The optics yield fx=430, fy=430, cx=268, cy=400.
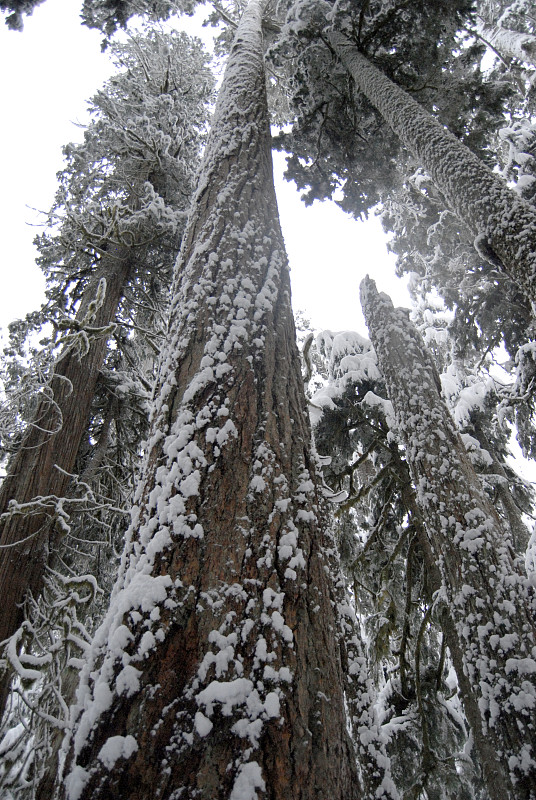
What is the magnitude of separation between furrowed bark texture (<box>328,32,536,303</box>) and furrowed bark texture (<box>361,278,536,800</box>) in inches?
63.0

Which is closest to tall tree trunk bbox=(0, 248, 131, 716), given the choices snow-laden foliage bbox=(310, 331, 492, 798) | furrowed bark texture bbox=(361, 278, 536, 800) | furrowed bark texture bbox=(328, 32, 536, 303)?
snow-laden foliage bbox=(310, 331, 492, 798)

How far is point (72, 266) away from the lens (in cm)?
693

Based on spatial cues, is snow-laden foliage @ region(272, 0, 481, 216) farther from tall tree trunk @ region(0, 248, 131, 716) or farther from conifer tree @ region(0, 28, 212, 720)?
tall tree trunk @ region(0, 248, 131, 716)

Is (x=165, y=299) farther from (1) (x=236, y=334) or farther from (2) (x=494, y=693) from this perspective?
(2) (x=494, y=693)

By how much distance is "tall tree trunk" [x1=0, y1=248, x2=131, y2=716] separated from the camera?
3.85 meters

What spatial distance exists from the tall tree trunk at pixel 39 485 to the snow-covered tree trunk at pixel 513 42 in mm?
13700

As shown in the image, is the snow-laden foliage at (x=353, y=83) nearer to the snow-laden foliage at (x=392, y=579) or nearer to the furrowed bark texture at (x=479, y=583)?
the snow-laden foliage at (x=392, y=579)

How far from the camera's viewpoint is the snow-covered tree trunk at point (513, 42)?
37.3ft

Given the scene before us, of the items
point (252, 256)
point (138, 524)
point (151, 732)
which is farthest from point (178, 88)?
point (151, 732)

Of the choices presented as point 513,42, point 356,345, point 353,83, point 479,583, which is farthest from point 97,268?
point 513,42

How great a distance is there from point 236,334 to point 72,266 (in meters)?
6.15

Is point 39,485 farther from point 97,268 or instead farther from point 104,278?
point 97,268

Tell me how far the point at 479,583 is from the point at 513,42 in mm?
15751

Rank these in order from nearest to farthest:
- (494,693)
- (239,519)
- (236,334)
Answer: (239,519) < (236,334) < (494,693)
